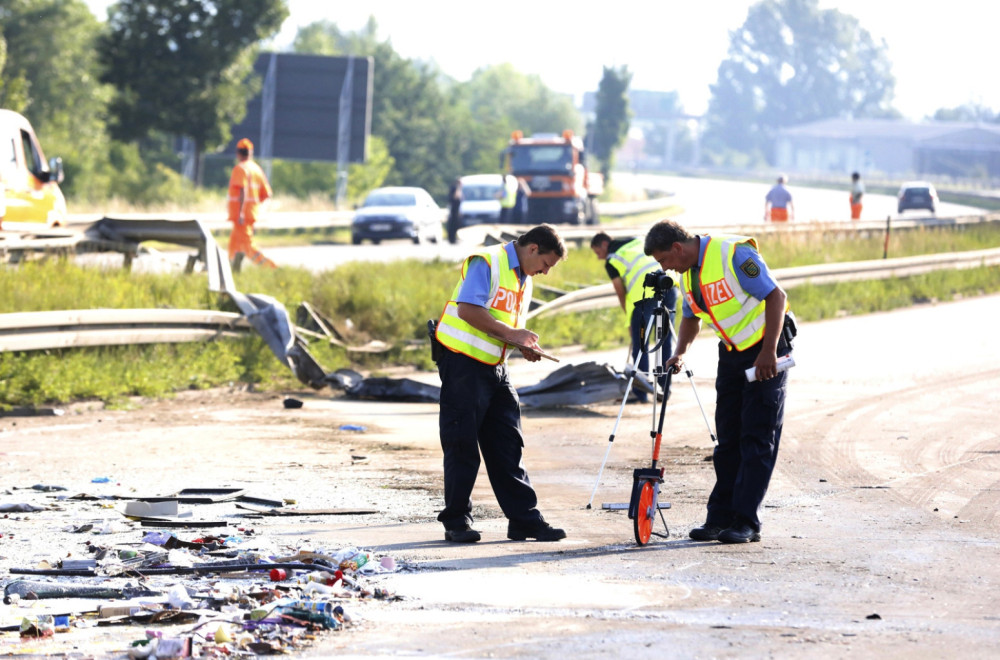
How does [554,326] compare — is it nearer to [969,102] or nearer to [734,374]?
[734,374]

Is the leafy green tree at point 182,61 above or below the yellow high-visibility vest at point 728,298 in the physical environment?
above

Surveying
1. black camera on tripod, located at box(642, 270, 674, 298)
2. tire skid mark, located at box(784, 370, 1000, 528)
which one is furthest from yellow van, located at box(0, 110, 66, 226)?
black camera on tripod, located at box(642, 270, 674, 298)

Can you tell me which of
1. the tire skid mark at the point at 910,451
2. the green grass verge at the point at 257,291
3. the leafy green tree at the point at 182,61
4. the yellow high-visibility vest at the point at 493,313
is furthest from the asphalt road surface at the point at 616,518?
the leafy green tree at the point at 182,61

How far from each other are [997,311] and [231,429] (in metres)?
13.8

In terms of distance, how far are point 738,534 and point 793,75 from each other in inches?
6345

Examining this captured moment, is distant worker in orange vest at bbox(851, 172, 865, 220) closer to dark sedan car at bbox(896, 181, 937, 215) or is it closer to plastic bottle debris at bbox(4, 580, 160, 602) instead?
dark sedan car at bbox(896, 181, 937, 215)

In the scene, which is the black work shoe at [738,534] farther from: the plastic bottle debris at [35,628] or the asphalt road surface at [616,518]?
the plastic bottle debris at [35,628]

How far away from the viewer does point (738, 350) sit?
746cm

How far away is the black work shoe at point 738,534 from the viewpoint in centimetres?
716

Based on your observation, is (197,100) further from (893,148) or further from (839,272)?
(893,148)

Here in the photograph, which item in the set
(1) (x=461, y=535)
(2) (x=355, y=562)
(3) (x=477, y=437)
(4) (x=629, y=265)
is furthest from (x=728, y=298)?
(4) (x=629, y=265)

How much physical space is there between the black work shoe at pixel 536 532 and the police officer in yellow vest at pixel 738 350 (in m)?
0.73

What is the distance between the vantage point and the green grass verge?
11.6 meters

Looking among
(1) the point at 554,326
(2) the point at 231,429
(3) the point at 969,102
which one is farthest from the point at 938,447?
(3) the point at 969,102
